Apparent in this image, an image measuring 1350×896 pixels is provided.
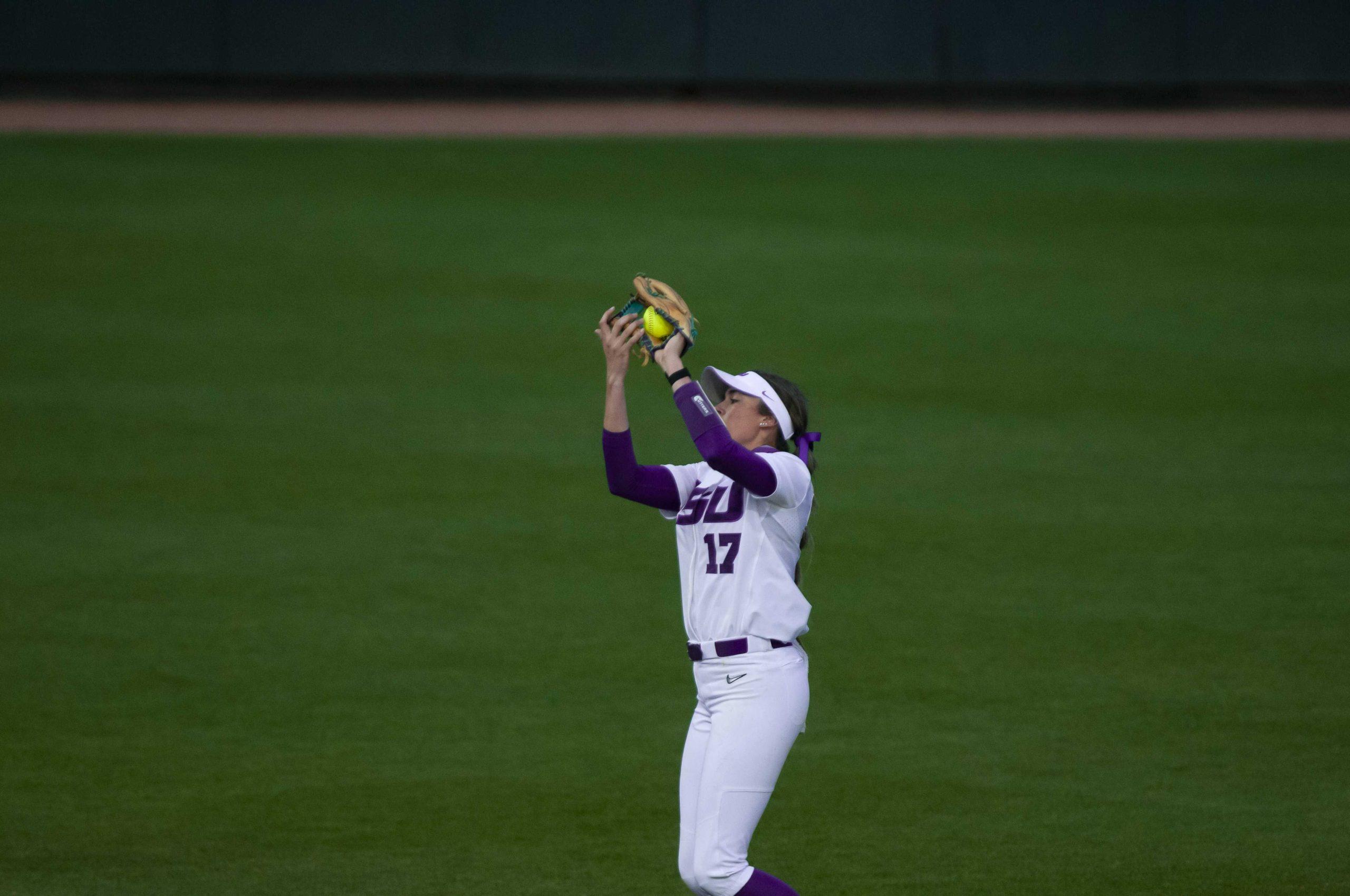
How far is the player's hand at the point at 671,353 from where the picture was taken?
15.1 feet

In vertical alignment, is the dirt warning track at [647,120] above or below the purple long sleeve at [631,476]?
above

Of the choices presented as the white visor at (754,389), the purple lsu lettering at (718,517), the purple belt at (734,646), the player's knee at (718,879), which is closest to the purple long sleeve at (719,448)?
the purple lsu lettering at (718,517)

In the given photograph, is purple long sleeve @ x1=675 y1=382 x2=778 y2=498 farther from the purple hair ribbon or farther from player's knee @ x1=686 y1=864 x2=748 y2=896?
player's knee @ x1=686 y1=864 x2=748 y2=896

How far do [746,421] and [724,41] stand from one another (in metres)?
16.4

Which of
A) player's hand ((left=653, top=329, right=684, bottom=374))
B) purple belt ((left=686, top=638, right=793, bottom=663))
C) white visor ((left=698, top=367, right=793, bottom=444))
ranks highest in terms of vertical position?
player's hand ((left=653, top=329, right=684, bottom=374))

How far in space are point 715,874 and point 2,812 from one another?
3360 mm

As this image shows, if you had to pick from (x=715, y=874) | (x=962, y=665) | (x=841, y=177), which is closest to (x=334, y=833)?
(x=715, y=874)

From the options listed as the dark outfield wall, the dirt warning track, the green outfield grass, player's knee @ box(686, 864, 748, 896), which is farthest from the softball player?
the dark outfield wall

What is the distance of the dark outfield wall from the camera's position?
2005cm

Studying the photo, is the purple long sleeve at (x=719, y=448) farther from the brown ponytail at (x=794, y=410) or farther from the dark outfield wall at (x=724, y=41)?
the dark outfield wall at (x=724, y=41)

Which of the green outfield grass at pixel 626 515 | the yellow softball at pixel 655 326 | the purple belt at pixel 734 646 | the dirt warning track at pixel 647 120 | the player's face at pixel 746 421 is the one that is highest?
the dirt warning track at pixel 647 120

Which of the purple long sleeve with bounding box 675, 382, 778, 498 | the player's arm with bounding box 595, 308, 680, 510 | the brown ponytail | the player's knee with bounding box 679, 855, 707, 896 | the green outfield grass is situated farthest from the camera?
the green outfield grass

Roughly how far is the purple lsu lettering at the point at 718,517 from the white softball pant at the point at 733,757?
0.27 meters

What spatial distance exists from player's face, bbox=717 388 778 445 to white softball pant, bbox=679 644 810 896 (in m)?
0.65
